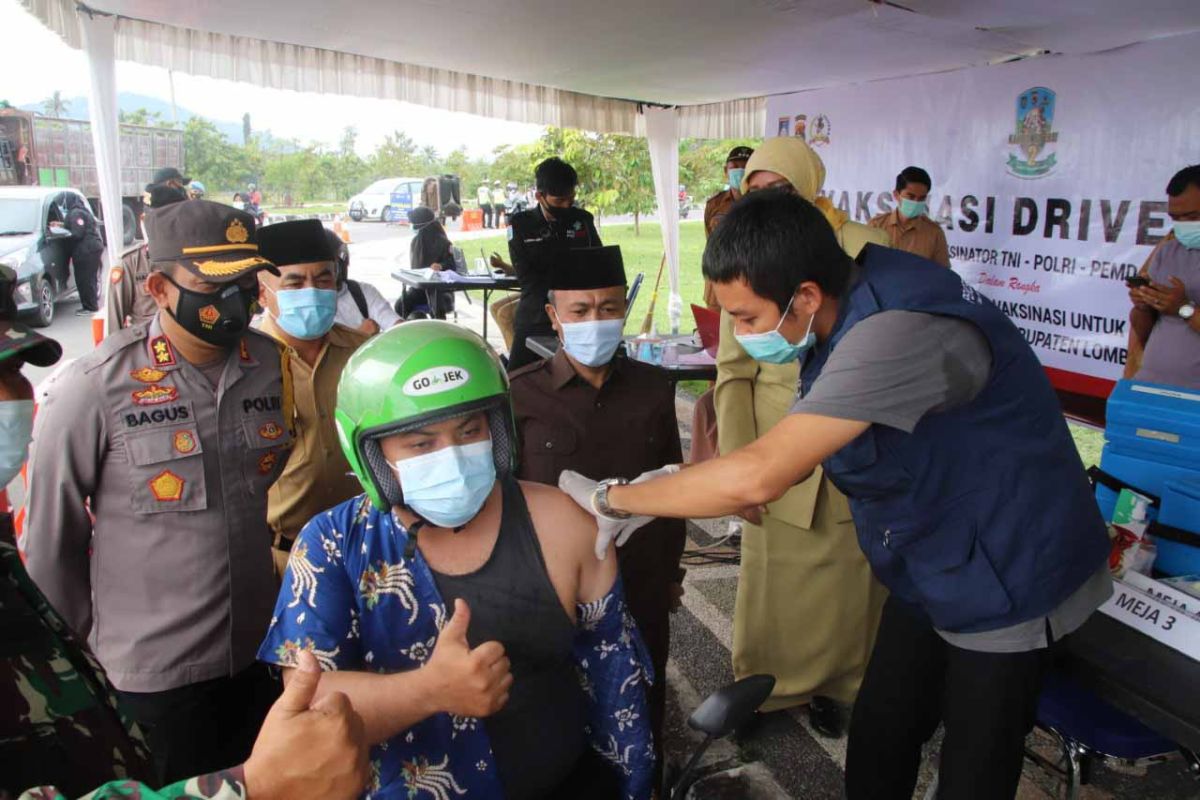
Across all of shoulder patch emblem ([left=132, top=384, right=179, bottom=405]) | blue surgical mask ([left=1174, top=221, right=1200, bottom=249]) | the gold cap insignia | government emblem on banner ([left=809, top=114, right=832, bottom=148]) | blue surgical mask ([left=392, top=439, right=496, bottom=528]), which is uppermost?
government emblem on banner ([left=809, top=114, right=832, bottom=148])

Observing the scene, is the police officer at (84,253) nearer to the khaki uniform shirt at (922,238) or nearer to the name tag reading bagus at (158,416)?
the khaki uniform shirt at (922,238)

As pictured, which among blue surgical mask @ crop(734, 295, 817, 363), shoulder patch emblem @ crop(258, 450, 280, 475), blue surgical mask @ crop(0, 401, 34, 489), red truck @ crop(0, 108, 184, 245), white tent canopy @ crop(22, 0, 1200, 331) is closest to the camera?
blue surgical mask @ crop(0, 401, 34, 489)

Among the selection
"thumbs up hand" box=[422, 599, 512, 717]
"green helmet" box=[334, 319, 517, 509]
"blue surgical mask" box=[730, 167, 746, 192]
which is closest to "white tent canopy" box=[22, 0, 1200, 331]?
"blue surgical mask" box=[730, 167, 746, 192]

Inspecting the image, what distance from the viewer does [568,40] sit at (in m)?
5.66

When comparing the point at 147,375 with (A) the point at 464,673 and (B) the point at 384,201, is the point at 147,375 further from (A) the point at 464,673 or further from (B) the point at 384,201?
(B) the point at 384,201

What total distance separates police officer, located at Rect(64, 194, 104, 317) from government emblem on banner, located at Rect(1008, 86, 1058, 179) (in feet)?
39.4

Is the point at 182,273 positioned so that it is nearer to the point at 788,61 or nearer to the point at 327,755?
the point at 327,755

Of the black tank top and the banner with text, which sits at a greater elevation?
the banner with text

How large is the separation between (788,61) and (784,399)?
14.1ft

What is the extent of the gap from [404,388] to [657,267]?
1755cm

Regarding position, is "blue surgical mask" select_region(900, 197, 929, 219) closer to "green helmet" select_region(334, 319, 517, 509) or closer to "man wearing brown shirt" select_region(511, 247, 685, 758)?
"man wearing brown shirt" select_region(511, 247, 685, 758)

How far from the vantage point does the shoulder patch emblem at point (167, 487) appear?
6.16 feet

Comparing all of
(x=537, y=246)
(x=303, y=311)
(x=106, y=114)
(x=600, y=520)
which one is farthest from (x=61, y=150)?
(x=600, y=520)

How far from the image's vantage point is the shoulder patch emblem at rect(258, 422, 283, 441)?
208 centimetres
